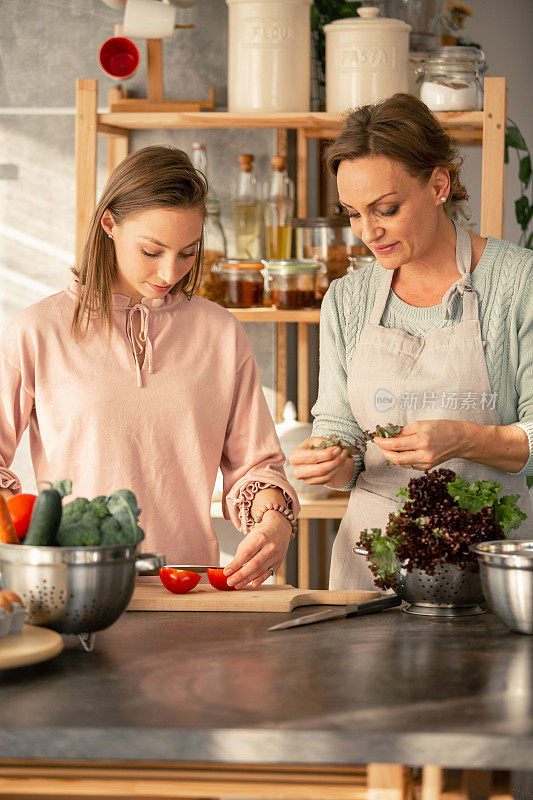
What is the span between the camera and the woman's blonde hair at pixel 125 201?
6.78 ft

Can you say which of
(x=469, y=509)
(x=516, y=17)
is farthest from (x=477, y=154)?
(x=469, y=509)

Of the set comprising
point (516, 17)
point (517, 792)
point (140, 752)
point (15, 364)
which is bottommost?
point (517, 792)

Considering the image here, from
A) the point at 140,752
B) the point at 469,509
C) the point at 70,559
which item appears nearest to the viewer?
the point at 140,752

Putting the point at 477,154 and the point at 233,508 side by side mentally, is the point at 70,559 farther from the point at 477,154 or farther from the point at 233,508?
the point at 477,154

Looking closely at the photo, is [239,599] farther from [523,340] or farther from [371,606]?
[523,340]

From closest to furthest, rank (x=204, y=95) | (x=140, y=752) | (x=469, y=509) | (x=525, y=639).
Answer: (x=140, y=752)
(x=525, y=639)
(x=469, y=509)
(x=204, y=95)

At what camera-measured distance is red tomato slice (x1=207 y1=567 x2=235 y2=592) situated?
1.83 m

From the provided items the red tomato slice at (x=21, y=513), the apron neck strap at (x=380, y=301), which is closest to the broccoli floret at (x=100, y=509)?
the red tomato slice at (x=21, y=513)

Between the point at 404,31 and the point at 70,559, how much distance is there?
7.40ft

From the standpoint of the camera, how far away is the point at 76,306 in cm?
215

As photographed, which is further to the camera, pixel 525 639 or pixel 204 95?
pixel 204 95

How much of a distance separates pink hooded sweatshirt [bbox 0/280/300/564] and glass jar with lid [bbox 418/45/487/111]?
1.32 m

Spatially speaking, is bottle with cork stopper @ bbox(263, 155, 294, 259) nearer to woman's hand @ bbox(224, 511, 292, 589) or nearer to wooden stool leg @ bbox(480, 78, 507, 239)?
wooden stool leg @ bbox(480, 78, 507, 239)

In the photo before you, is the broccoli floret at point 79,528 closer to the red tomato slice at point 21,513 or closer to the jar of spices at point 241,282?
the red tomato slice at point 21,513
